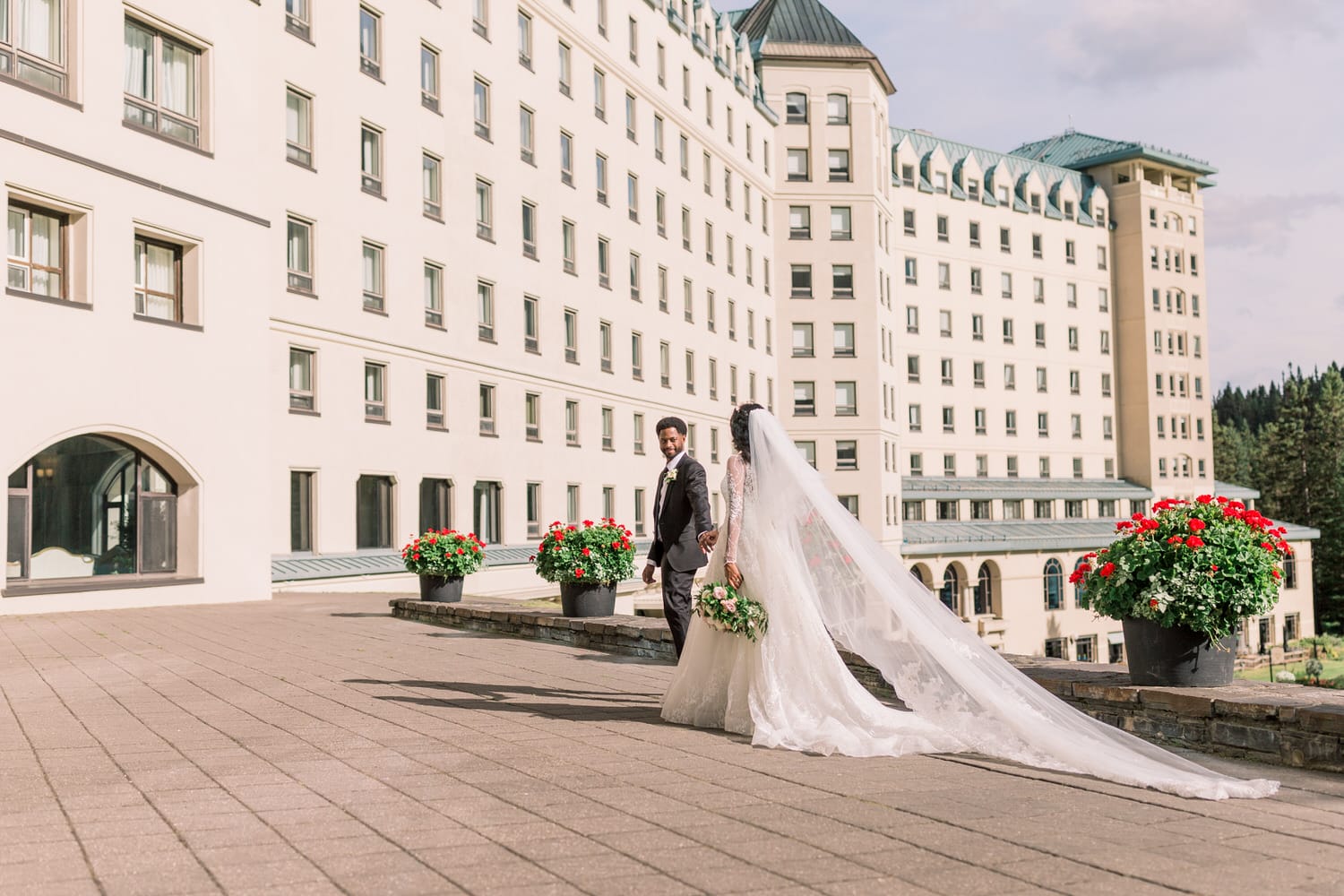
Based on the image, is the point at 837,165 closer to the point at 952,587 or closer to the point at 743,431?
the point at 952,587

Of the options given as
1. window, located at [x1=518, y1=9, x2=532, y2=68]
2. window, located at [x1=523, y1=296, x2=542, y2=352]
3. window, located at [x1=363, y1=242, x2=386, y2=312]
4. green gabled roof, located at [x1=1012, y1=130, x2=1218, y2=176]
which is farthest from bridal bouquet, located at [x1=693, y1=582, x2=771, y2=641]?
green gabled roof, located at [x1=1012, y1=130, x2=1218, y2=176]

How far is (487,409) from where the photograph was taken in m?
37.1

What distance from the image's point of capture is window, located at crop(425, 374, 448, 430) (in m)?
33.9

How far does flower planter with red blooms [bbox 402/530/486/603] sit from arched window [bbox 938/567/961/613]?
169 ft

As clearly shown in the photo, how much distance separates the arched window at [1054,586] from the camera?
2704 inches

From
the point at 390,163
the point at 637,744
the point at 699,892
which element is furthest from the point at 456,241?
the point at 699,892

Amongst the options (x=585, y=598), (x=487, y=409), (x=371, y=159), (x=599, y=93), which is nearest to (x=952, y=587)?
(x=599, y=93)

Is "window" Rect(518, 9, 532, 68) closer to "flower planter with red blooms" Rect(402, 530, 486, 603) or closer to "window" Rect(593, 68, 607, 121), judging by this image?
"window" Rect(593, 68, 607, 121)

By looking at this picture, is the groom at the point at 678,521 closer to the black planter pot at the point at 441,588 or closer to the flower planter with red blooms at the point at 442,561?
the flower planter with red blooms at the point at 442,561

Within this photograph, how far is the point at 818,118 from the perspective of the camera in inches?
2527

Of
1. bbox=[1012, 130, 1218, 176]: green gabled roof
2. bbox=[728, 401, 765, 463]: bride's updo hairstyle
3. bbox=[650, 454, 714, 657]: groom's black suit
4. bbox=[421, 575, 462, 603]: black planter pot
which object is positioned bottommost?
bbox=[421, 575, 462, 603]: black planter pot

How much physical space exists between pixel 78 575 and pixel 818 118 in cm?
5060

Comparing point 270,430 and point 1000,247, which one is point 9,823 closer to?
point 270,430

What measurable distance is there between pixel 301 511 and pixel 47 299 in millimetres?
9976
